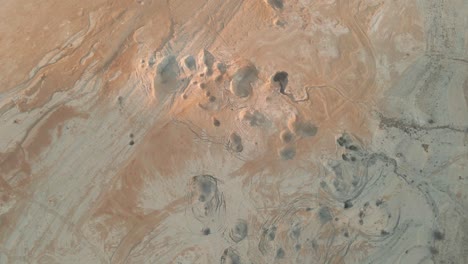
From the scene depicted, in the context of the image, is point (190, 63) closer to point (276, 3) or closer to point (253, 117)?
point (253, 117)

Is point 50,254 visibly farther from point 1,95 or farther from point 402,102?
point 402,102

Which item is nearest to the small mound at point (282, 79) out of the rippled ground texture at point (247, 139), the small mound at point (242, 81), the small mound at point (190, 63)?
the rippled ground texture at point (247, 139)

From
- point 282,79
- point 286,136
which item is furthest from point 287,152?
point 282,79

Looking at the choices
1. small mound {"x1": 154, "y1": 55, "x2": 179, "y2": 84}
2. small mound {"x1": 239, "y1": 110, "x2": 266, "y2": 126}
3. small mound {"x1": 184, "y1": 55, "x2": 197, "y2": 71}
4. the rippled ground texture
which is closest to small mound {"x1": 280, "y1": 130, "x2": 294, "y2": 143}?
the rippled ground texture

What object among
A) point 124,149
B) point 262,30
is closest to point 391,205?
point 262,30

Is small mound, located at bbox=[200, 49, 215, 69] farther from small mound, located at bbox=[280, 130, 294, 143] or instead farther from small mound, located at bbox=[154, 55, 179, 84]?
small mound, located at bbox=[280, 130, 294, 143]
